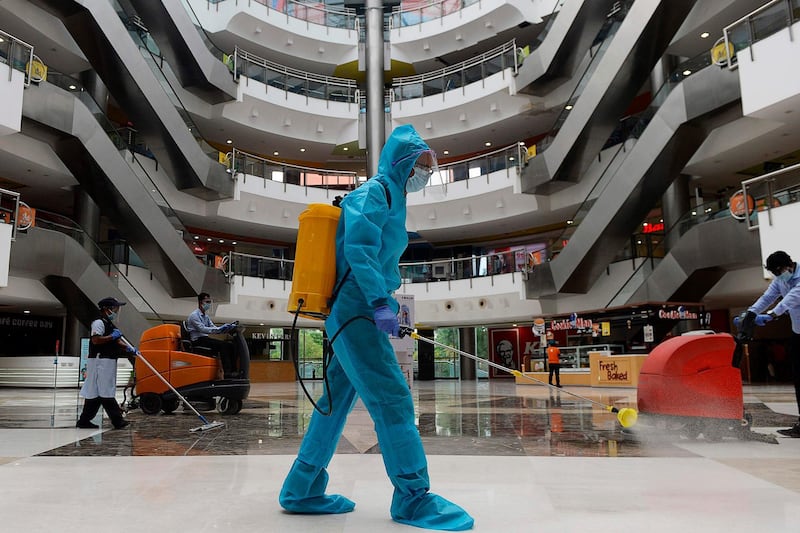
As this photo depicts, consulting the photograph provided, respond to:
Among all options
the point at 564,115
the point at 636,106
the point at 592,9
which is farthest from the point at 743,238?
the point at 636,106

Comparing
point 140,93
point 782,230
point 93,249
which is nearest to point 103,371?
point 93,249

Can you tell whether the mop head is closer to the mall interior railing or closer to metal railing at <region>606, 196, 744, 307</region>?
the mall interior railing

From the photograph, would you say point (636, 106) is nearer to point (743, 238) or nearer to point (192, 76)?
point (743, 238)

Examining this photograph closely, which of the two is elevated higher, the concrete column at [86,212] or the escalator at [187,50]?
the escalator at [187,50]

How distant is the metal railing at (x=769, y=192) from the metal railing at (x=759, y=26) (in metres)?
2.85

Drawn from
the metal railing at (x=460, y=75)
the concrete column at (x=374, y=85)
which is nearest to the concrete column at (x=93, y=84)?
the concrete column at (x=374, y=85)

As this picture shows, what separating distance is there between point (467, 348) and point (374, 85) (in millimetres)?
14130

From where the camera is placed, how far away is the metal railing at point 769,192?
11633 mm

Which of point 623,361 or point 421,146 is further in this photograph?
point 623,361

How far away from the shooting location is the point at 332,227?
3176 millimetres

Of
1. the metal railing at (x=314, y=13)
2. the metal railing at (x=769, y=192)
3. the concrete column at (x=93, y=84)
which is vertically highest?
the metal railing at (x=314, y=13)

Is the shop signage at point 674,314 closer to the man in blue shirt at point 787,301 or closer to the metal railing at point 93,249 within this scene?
the man in blue shirt at point 787,301

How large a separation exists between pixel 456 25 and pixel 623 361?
19.8 meters

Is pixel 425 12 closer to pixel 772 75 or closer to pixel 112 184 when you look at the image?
pixel 112 184
